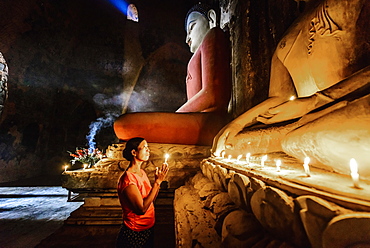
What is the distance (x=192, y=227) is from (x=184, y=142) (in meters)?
1.74

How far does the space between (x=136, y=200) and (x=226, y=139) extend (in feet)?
3.75

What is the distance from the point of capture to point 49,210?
3438mm

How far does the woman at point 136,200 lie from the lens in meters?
1.23

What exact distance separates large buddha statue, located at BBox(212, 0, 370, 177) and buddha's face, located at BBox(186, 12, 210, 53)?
9.89ft

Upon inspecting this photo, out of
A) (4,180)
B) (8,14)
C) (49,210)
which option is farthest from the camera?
(4,180)

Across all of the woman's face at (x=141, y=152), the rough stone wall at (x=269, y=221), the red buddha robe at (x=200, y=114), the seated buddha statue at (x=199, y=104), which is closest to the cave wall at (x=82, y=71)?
the seated buddha statue at (x=199, y=104)

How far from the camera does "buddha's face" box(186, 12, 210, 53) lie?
4.70 metres

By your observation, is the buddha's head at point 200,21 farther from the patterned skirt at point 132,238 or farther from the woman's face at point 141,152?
the patterned skirt at point 132,238

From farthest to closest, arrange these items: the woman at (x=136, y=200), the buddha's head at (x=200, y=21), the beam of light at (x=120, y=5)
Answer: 1. the beam of light at (x=120, y=5)
2. the buddha's head at (x=200, y=21)
3. the woman at (x=136, y=200)

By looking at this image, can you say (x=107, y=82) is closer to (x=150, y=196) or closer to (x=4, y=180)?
(x=4, y=180)

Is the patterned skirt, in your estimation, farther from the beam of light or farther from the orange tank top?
the beam of light

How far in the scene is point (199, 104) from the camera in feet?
11.1

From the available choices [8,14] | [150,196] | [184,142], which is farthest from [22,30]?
[150,196]

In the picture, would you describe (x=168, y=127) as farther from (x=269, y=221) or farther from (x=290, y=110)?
(x=269, y=221)
